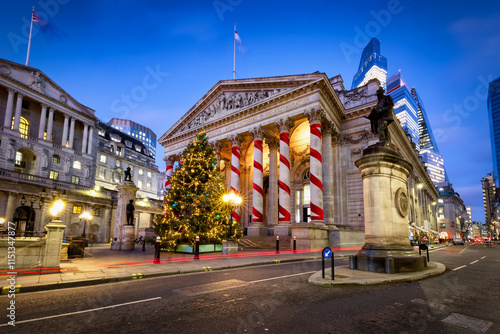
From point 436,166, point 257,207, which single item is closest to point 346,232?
point 257,207

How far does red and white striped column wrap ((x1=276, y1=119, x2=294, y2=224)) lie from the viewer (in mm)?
26438

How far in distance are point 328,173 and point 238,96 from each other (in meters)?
14.7

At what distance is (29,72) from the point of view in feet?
142

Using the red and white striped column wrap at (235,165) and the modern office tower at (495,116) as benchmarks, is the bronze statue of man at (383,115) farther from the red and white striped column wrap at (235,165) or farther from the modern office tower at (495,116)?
the modern office tower at (495,116)

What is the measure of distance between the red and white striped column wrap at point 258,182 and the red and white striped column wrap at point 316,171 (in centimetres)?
626

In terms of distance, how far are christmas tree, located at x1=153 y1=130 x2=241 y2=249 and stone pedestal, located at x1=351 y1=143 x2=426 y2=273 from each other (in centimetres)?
1155

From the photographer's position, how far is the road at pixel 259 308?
448cm

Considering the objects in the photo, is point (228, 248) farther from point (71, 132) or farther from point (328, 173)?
point (71, 132)

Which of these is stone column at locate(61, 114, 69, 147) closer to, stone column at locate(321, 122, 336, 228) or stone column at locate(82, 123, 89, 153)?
stone column at locate(82, 123, 89, 153)

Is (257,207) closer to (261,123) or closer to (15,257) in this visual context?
(261,123)

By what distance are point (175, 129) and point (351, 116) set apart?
2589 cm

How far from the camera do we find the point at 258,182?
96.9 feet

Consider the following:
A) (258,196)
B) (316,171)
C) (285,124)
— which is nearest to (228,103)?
(285,124)

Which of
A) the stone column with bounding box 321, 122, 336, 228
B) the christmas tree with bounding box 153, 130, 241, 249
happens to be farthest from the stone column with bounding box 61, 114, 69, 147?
the stone column with bounding box 321, 122, 336, 228
